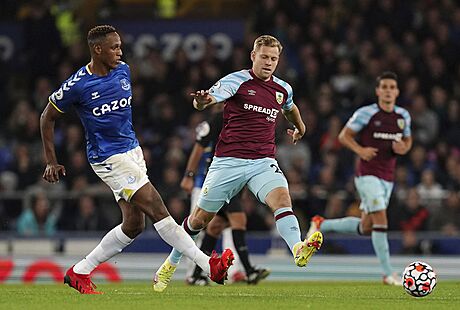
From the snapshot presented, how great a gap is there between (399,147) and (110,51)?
481 cm

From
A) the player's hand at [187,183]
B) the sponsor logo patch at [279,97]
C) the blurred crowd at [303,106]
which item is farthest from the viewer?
the blurred crowd at [303,106]

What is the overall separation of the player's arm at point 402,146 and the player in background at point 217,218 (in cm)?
201

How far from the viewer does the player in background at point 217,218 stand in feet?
44.9

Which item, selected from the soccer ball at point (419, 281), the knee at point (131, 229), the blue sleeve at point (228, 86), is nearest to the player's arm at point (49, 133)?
the knee at point (131, 229)

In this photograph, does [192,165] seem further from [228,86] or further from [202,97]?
[202,97]

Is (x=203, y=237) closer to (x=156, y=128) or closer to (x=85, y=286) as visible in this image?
(x=85, y=286)

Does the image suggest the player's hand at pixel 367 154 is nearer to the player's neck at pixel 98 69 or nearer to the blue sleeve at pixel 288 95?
the blue sleeve at pixel 288 95

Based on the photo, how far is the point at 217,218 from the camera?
14062 millimetres

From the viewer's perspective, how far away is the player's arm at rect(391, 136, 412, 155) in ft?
45.2

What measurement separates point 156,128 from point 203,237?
23.6 feet

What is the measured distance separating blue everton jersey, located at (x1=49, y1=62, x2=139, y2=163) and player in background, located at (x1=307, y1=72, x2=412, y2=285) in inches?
167

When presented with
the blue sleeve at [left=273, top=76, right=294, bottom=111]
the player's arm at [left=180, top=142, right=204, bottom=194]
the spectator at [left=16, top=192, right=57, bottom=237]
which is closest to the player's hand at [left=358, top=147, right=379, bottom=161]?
the player's arm at [left=180, top=142, right=204, bottom=194]

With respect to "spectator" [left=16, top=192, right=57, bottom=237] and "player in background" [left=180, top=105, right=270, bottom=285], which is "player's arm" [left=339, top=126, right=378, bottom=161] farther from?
"spectator" [left=16, top=192, right=57, bottom=237]

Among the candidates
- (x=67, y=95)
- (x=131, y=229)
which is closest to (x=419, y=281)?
(x=131, y=229)
